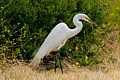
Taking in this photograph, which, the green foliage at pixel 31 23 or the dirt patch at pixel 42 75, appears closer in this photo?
the dirt patch at pixel 42 75

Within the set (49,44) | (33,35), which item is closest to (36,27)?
(33,35)

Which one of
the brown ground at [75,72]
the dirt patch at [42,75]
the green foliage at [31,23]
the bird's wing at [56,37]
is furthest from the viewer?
the green foliage at [31,23]

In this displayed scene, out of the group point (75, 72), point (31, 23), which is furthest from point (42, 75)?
point (31, 23)

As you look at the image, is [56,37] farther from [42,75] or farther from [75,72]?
[42,75]

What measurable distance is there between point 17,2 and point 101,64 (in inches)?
103

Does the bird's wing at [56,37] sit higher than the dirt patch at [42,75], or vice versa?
the bird's wing at [56,37]

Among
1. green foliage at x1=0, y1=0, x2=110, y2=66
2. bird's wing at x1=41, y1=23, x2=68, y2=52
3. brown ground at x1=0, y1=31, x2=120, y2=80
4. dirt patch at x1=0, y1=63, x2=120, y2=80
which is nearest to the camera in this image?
dirt patch at x1=0, y1=63, x2=120, y2=80

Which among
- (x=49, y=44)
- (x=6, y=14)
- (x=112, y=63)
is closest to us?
(x=49, y=44)

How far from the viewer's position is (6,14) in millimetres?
11492

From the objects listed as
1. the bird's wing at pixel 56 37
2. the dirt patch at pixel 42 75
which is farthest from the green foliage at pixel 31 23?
the bird's wing at pixel 56 37

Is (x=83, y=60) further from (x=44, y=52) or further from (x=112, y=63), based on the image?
(x=44, y=52)

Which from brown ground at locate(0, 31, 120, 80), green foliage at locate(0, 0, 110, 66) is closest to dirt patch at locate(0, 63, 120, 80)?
brown ground at locate(0, 31, 120, 80)

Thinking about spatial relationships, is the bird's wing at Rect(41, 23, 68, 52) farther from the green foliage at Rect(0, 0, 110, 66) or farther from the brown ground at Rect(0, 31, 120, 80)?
the green foliage at Rect(0, 0, 110, 66)

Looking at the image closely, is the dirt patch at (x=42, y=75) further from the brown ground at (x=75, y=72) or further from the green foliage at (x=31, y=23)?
the green foliage at (x=31, y=23)
